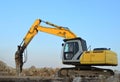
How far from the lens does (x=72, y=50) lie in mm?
26156

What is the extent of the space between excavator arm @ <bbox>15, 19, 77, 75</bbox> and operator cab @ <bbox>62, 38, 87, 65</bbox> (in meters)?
2.03

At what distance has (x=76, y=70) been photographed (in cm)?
2695

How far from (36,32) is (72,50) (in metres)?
4.55

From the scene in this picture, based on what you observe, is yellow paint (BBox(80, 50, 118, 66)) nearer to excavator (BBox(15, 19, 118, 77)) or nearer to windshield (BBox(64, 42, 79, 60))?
excavator (BBox(15, 19, 118, 77))

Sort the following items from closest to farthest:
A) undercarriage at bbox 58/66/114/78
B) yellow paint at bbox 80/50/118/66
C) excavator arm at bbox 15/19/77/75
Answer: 1. yellow paint at bbox 80/50/118/66
2. undercarriage at bbox 58/66/114/78
3. excavator arm at bbox 15/19/77/75

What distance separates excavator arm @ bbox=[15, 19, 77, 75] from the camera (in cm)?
2791

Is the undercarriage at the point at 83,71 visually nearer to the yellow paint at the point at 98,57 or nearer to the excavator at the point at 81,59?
the excavator at the point at 81,59

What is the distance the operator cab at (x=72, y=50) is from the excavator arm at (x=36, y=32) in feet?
6.66

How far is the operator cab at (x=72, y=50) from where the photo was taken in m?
26.1

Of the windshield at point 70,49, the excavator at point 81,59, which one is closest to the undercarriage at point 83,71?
the excavator at point 81,59

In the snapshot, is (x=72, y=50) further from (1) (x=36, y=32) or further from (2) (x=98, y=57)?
(1) (x=36, y=32)

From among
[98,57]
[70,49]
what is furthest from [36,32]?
[98,57]

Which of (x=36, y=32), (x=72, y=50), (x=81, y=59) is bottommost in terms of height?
(x=81, y=59)

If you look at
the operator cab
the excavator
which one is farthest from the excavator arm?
the operator cab
